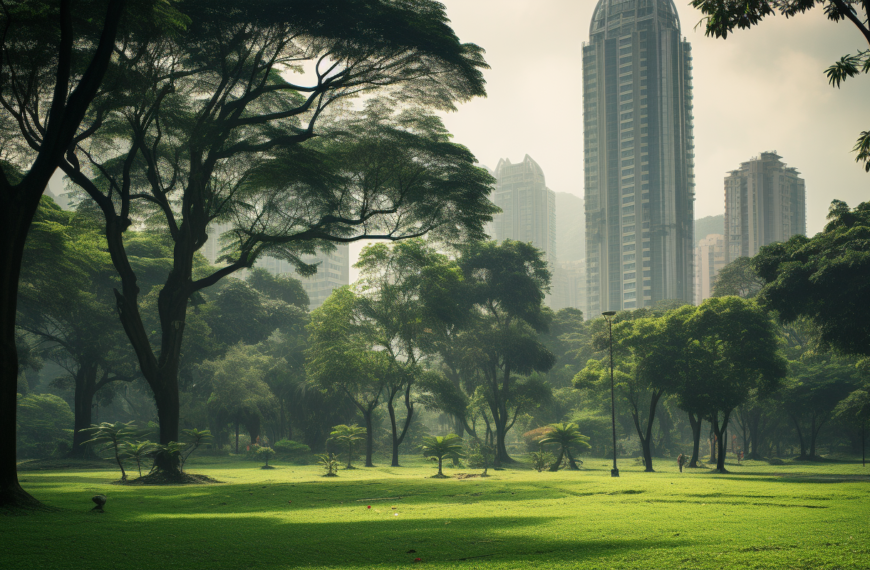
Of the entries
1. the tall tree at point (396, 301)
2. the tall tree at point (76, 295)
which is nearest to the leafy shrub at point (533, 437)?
the tall tree at point (396, 301)

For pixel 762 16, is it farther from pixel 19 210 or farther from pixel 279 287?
pixel 279 287

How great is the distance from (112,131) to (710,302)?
30.6 meters

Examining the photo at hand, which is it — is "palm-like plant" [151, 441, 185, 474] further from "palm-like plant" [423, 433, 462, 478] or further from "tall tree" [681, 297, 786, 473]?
"tall tree" [681, 297, 786, 473]

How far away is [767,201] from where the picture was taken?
474 feet

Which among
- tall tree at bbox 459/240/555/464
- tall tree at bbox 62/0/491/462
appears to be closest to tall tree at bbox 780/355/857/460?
tall tree at bbox 459/240/555/464

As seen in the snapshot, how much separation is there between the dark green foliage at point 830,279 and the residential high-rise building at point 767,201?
124 m

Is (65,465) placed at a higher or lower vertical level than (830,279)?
lower

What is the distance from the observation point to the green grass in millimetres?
6859

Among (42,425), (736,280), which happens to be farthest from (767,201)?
(42,425)

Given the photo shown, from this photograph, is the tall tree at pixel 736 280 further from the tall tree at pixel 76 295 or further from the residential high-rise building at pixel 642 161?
the residential high-rise building at pixel 642 161

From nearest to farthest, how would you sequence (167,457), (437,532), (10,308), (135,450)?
1. (437,532)
2. (10,308)
3. (135,450)
4. (167,457)

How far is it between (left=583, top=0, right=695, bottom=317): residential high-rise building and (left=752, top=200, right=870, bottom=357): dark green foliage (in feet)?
344

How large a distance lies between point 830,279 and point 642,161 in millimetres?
117464

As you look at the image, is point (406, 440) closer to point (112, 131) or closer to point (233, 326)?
point (233, 326)
